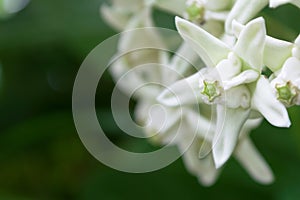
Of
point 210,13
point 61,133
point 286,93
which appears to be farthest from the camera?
point 61,133

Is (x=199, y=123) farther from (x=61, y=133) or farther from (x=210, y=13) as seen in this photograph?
(x=61, y=133)

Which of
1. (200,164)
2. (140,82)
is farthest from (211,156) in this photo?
(140,82)

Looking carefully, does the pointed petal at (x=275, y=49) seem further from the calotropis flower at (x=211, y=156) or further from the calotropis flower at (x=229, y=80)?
the calotropis flower at (x=211, y=156)

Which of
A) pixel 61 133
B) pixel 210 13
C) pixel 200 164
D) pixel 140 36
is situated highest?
→ pixel 210 13

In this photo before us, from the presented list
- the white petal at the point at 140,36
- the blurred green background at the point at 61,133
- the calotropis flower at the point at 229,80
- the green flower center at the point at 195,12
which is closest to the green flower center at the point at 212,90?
the calotropis flower at the point at 229,80

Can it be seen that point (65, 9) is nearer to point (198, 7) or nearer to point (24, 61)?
point (24, 61)
